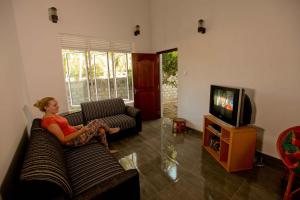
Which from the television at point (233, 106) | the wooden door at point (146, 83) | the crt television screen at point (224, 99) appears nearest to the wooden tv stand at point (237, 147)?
the television at point (233, 106)

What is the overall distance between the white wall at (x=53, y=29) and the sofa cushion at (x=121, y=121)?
1.15 meters

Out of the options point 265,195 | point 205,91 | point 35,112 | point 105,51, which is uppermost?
point 105,51

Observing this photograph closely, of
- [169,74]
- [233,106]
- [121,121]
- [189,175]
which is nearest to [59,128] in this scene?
[121,121]

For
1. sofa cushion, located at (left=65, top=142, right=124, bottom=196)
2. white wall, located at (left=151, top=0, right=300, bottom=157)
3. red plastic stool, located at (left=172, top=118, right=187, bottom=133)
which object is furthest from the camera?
red plastic stool, located at (left=172, top=118, right=187, bottom=133)

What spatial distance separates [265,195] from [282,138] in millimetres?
679

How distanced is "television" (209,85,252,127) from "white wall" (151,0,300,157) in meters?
0.39

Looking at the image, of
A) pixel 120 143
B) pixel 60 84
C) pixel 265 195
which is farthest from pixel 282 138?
pixel 60 84

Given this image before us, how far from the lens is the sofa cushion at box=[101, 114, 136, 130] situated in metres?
2.99

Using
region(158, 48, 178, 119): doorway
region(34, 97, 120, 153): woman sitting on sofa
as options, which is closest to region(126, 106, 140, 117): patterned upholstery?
region(34, 97, 120, 153): woman sitting on sofa

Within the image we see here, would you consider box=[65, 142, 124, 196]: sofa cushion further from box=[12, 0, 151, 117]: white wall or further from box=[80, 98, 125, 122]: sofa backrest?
box=[12, 0, 151, 117]: white wall

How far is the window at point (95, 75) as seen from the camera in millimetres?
3478

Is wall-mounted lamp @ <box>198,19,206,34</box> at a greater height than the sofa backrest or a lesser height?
greater

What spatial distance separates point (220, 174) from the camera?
202cm

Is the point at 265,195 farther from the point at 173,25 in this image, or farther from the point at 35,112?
the point at 35,112
